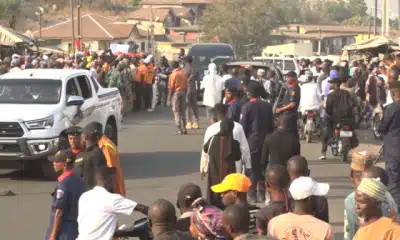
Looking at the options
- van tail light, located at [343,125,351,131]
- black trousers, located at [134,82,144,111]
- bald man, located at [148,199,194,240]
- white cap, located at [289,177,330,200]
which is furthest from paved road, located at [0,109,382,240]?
black trousers, located at [134,82,144,111]

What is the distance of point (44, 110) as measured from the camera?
15703 millimetres

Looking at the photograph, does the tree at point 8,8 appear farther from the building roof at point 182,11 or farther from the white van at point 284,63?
the white van at point 284,63

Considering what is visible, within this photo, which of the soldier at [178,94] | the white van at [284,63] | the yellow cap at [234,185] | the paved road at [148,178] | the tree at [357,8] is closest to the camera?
the yellow cap at [234,185]

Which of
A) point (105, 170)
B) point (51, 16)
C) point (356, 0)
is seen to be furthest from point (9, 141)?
point (356, 0)

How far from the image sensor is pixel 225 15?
96.2 meters

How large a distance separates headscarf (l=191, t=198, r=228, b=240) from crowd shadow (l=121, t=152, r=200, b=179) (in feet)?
30.2

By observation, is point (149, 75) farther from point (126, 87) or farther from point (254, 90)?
point (254, 90)

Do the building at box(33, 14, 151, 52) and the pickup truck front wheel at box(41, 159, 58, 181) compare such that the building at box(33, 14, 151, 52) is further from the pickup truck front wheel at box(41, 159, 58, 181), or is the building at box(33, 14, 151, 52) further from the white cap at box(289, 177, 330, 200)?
the white cap at box(289, 177, 330, 200)

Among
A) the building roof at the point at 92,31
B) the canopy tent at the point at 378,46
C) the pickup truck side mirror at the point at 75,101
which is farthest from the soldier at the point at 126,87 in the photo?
the building roof at the point at 92,31

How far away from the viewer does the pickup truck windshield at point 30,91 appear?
1633cm

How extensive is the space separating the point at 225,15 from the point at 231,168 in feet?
282

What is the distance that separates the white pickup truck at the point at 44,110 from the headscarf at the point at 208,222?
24.7ft

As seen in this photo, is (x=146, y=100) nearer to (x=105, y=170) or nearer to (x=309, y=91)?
(x=309, y=91)

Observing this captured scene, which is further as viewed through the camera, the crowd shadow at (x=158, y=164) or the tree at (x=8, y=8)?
the tree at (x=8, y=8)
